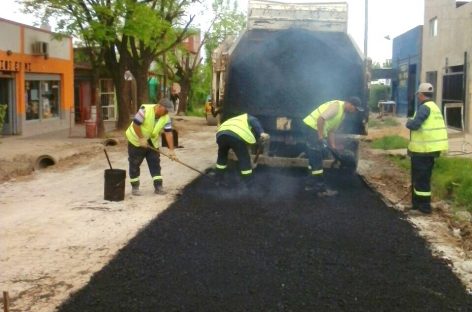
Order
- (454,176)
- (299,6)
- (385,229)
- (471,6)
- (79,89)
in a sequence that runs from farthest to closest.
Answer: (79,89)
(471,6)
(299,6)
(454,176)
(385,229)

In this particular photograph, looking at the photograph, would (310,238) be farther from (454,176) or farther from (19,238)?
(454,176)

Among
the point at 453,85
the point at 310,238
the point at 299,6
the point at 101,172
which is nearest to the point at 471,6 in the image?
the point at 453,85

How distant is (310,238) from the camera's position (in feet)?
20.9

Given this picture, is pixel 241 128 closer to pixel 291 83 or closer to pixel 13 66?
pixel 291 83

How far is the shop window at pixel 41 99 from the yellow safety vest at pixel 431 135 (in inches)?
561

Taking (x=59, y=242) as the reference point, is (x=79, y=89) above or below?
above

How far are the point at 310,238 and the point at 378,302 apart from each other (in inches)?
72.9

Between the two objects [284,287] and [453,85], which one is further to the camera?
[453,85]

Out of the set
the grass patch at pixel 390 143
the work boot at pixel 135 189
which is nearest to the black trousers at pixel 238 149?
the work boot at pixel 135 189

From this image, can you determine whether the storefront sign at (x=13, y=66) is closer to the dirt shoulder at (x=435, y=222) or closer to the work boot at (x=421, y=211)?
the dirt shoulder at (x=435, y=222)

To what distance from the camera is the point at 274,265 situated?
5.38 metres

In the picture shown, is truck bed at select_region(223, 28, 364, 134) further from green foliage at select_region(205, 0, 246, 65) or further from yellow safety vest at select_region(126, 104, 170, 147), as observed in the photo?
green foliage at select_region(205, 0, 246, 65)

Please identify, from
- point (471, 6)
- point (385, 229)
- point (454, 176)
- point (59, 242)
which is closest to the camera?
point (59, 242)

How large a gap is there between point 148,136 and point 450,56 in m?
15.0
